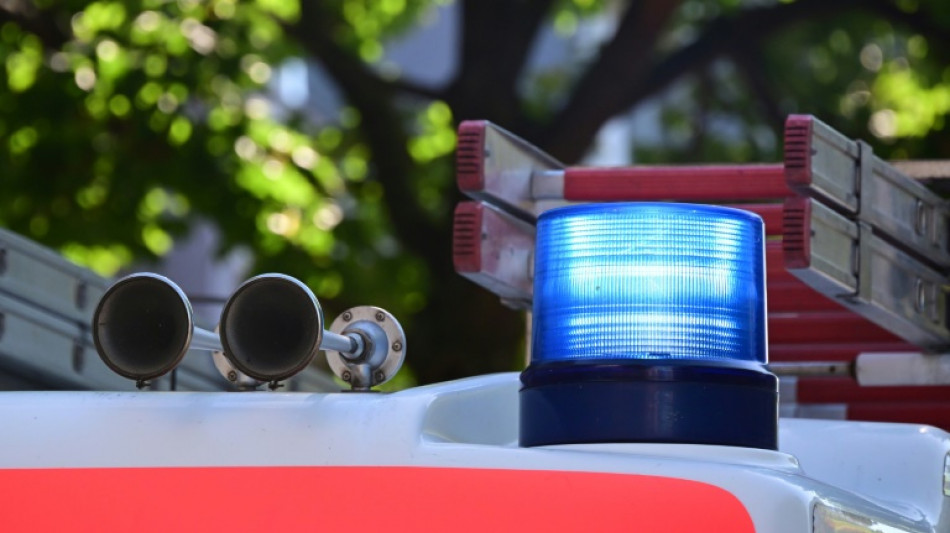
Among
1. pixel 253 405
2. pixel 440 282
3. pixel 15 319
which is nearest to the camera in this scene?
pixel 253 405

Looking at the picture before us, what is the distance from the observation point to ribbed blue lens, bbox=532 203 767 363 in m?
2.31

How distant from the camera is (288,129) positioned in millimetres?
11625

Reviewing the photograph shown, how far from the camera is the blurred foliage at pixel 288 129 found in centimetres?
977

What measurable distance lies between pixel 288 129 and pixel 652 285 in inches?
373

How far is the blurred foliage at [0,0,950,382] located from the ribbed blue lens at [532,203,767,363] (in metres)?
7.05

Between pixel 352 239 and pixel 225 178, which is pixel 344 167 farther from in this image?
pixel 225 178

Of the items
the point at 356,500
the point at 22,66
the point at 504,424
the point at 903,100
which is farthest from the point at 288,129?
the point at 356,500

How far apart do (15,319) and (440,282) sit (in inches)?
236

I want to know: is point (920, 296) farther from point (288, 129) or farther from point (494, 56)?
point (288, 129)

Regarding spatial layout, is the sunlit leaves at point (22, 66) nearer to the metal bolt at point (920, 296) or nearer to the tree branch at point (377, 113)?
the tree branch at point (377, 113)

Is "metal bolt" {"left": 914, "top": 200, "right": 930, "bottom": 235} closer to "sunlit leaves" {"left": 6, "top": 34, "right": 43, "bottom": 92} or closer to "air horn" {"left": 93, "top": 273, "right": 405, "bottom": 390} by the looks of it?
"air horn" {"left": 93, "top": 273, "right": 405, "bottom": 390}

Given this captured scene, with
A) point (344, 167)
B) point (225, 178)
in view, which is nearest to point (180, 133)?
point (225, 178)

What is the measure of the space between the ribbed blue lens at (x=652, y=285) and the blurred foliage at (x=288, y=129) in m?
7.05

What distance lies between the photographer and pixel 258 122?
36.2ft
